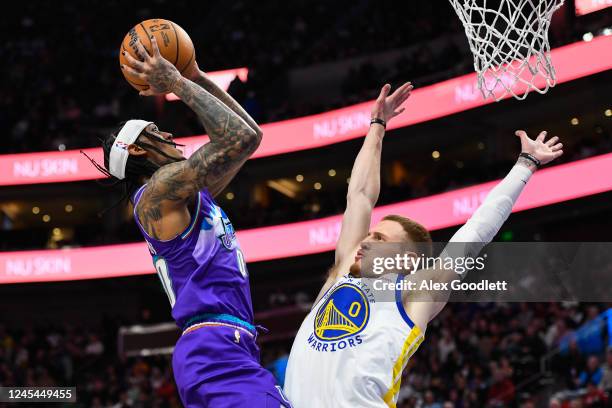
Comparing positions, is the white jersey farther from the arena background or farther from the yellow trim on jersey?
the arena background

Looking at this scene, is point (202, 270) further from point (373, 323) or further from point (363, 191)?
point (363, 191)

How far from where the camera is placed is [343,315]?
Result: 346cm

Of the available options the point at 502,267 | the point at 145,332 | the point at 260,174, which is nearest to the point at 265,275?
the point at 260,174

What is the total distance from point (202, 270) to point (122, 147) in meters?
0.57

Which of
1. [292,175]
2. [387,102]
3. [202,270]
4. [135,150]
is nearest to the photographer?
[202,270]

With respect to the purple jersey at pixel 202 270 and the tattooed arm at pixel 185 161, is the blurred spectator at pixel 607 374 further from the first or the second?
the tattooed arm at pixel 185 161

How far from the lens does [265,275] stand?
20250 millimetres

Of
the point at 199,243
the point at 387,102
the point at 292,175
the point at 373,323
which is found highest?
the point at 292,175

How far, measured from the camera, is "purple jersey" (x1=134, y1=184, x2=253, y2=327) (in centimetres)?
337

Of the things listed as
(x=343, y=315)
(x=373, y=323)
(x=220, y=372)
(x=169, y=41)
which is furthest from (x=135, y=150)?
(x=373, y=323)

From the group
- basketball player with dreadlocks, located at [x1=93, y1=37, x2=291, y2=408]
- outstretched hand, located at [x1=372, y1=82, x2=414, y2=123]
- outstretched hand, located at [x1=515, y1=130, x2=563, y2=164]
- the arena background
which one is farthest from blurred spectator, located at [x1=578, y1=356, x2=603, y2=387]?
basketball player with dreadlocks, located at [x1=93, y1=37, x2=291, y2=408]

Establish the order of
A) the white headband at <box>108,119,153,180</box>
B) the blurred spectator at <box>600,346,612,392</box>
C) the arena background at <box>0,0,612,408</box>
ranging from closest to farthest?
1. the white headband at <box>108,119,153,180</box>
2. the blurred spectator at <box>600,346,612,392</box>
3. the arena background at <box>0,0,612,408</box>

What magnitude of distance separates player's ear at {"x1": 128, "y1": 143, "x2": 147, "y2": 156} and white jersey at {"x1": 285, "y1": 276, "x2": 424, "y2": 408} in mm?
947

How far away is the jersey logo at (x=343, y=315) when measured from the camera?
11.2 ft
